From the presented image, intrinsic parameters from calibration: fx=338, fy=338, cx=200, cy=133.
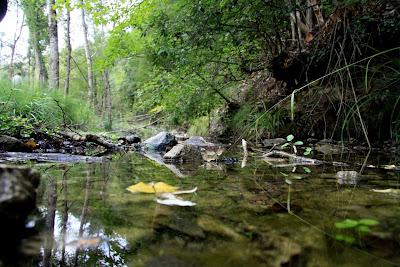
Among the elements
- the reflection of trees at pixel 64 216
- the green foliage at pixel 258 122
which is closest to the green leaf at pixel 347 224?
the reflection of trees at pixel 64 216

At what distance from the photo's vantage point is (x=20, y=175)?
35.1 inches

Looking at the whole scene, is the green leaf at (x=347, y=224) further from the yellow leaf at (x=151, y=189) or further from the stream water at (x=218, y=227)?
the yellow leaf at (x=151, y=189)

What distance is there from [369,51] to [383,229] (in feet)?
12.7

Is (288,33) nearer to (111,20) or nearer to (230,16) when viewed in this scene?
(230,16)

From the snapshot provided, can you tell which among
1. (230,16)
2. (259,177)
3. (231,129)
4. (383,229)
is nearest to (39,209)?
(383,229)

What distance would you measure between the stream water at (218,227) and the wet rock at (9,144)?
212 cm

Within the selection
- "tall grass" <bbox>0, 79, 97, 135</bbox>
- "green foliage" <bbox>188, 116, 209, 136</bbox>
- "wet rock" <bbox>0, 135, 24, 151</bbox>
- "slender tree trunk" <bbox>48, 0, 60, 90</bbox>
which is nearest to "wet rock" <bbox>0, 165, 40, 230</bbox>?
"wet rock" <bbox>0, 135, 24, 151</bbox>

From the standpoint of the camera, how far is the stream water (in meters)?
0.71

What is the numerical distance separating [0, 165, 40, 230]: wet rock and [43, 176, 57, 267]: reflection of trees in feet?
0.20

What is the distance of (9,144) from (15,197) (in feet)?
9.47

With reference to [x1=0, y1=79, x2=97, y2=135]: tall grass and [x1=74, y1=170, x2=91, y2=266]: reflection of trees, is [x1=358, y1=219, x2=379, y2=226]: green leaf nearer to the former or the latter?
[x1=74, y1=170, x2=91, y2=266]: reflection of trees

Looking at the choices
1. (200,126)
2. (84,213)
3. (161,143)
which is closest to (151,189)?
(84,213)

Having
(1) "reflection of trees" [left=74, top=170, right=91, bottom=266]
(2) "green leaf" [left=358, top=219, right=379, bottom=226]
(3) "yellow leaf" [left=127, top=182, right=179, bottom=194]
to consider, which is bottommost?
(2) "green leaf" [left=358, top=219, right=379, bottom=226]

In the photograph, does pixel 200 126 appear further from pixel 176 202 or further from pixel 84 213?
pixel 84 213
